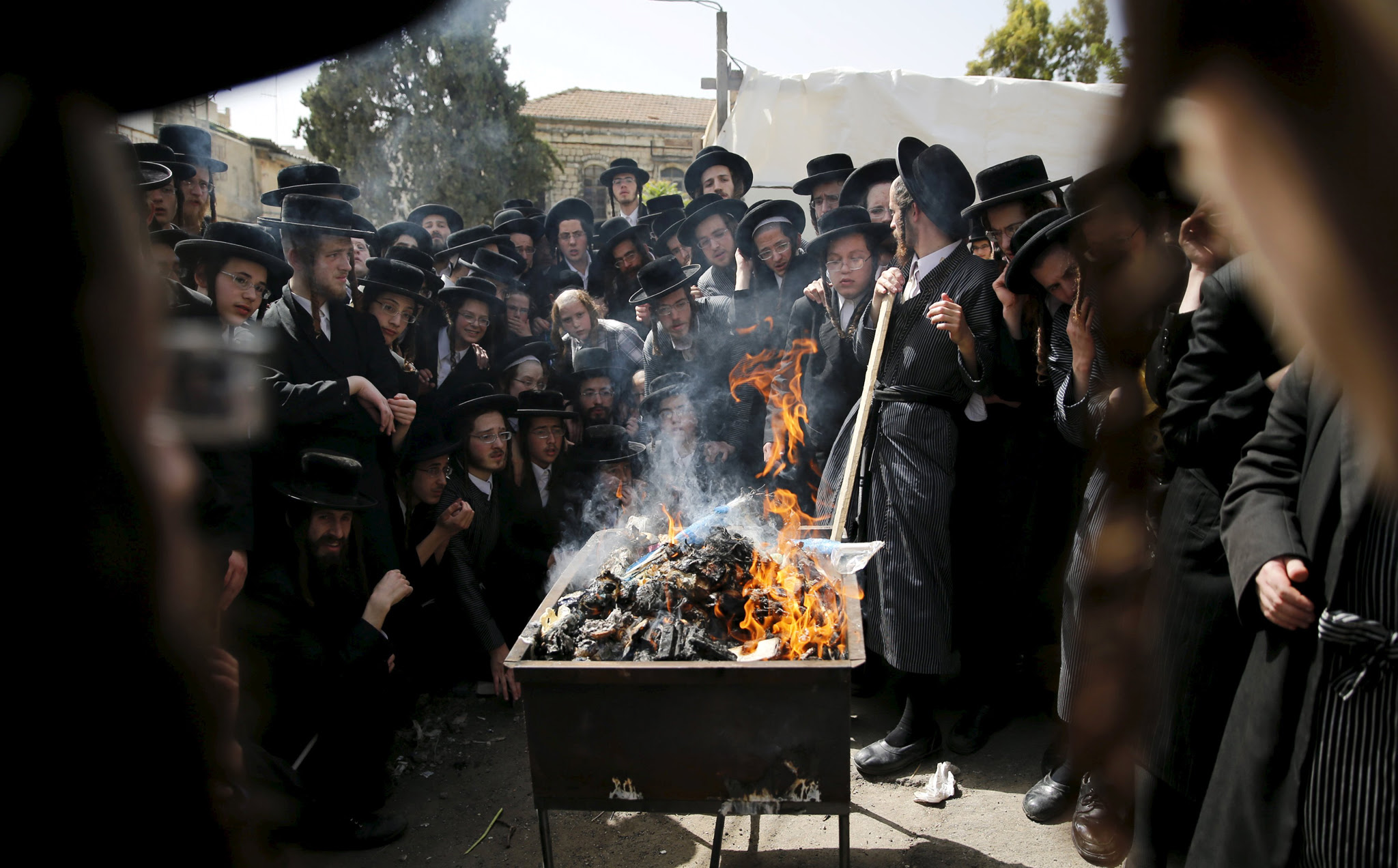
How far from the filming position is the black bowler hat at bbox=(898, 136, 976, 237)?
4.08 metres

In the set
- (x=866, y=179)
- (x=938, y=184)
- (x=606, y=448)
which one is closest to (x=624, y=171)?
(x=866, y=179)

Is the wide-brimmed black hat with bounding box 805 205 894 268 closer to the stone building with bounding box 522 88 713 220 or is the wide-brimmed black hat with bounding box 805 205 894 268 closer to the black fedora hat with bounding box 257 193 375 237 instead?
the black fedora hat with bounding box 257 193 375 237

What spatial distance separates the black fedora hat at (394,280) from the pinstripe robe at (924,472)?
285 cm

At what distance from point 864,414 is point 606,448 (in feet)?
6.00

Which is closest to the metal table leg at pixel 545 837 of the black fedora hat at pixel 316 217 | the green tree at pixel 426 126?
the black fedora hat at pixel 316 217

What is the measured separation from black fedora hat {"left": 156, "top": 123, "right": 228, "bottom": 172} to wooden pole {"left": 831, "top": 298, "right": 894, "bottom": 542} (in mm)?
4031

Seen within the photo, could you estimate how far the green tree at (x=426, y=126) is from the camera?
19.0 metres

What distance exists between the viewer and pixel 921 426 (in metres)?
3.96

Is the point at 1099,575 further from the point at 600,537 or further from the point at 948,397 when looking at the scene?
the point at 600,537

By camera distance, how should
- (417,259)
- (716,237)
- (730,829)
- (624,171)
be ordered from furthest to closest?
(624,171) < (716,237) < (417,259) < (730,829)

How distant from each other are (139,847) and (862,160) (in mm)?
8600

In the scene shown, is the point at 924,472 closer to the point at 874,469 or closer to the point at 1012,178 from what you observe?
the point at 874,469

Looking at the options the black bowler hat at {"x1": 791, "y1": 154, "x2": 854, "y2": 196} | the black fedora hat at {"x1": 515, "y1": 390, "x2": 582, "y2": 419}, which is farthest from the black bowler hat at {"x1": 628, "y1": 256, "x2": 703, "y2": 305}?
the black bowler hat at {"x1": 791, "y1": 154, "x2": 854, "y2": 196}

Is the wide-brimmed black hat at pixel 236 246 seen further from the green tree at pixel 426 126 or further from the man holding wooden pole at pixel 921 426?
the green tree at pixel 426 126
